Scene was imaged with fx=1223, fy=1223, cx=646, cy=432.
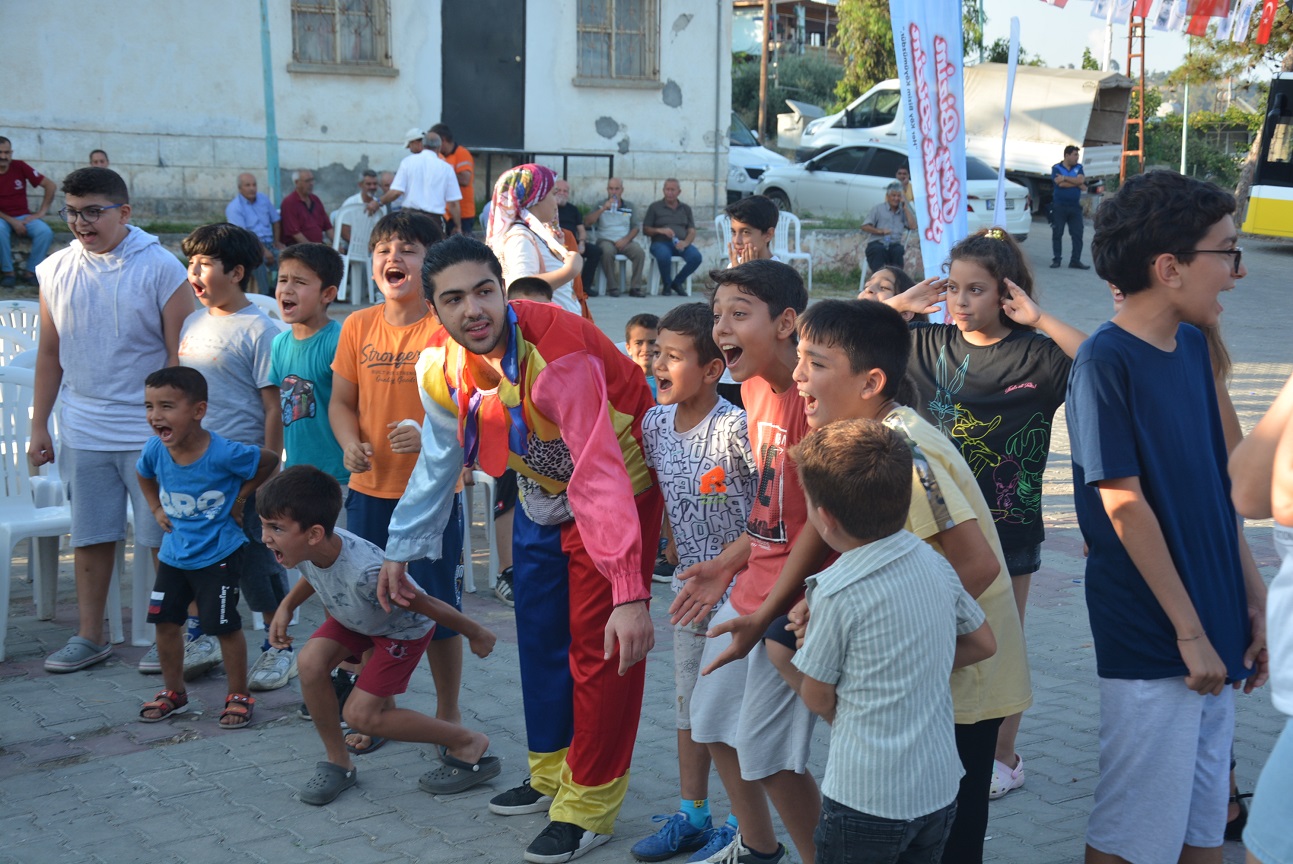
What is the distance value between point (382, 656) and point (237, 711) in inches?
39.3

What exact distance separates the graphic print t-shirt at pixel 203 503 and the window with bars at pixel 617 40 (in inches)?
552

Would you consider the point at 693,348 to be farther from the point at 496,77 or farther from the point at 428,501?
the point at 496,77

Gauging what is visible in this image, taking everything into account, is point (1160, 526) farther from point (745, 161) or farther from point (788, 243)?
point (745, 161)

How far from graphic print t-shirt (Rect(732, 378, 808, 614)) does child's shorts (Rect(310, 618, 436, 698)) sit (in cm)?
134

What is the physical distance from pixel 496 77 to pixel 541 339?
580 inches

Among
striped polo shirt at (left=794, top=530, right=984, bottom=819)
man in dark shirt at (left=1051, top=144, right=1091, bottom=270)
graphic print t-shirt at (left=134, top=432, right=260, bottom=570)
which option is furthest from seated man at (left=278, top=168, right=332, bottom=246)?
striped polo shirt at (left=794, top=530, right=984, bottom=819)

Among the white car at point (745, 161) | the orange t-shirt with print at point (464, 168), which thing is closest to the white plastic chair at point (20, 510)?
the orange t-shirt with print at point (464, 168)

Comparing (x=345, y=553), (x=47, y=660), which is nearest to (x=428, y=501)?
(x=345, y=553)

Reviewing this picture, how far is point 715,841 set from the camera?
3.60m

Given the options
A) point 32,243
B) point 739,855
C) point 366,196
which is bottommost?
point 739,855

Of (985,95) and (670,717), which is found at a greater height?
(985,95)

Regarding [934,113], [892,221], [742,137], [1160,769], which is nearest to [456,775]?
[1160,769]

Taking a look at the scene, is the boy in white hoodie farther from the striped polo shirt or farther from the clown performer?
the striped polo shirt

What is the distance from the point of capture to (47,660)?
5258 mm
